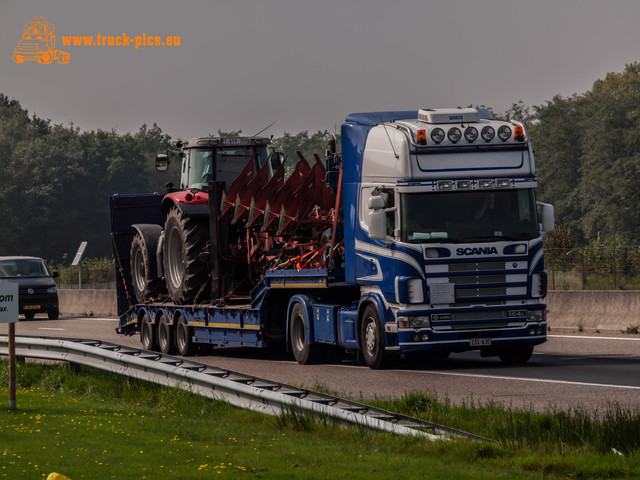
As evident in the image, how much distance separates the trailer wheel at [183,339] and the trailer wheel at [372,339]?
18.4 ft

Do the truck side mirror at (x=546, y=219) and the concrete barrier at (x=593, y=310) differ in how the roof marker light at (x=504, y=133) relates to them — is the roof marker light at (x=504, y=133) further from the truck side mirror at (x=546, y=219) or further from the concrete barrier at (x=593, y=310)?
the concrete barrier at (x=593, y=310)

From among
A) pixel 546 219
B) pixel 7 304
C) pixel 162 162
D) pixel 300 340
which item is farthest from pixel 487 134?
pixel 162 162

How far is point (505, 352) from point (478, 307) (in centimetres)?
185

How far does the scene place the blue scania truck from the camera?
1691 cm

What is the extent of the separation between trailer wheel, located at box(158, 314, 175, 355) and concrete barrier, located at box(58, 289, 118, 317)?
59.6 ft

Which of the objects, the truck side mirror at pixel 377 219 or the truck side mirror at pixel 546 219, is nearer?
the truck side mirror at pixel 377 219

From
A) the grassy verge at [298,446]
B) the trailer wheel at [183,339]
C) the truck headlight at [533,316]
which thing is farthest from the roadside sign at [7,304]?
the trailer wheel at [183,339]

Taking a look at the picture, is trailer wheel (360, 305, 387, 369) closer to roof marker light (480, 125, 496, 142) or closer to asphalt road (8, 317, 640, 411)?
asphalt road (8, 317, 640, 411)

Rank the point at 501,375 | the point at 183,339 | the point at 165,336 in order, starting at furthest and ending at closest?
1. the point at 165,336
2. the point at 183,339
3. the point at 501,375

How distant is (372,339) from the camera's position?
17.7 metres

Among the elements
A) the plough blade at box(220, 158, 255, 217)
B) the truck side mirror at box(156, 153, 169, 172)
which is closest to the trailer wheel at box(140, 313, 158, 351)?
the truck side mirror at box(156, 153, 169, 172)

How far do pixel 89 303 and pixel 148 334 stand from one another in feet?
65.8

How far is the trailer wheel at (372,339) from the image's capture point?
56.7ft

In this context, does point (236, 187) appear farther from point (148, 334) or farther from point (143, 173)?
point (143, 173)
